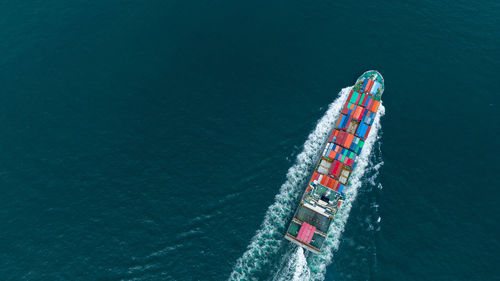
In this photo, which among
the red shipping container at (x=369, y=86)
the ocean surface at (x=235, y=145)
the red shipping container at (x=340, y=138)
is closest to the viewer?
the ocean surface at (x=235, y=145)

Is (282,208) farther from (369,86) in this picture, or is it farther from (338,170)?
(369,86)

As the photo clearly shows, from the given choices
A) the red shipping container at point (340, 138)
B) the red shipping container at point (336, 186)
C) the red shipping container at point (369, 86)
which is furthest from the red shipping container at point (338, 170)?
the red shipping container at point (369, 86)

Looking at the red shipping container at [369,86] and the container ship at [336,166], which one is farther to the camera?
the red shipping container at [369,86]

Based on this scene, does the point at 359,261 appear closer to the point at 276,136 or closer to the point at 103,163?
the point at 276,136

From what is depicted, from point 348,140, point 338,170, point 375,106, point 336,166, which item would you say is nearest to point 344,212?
point 338,170

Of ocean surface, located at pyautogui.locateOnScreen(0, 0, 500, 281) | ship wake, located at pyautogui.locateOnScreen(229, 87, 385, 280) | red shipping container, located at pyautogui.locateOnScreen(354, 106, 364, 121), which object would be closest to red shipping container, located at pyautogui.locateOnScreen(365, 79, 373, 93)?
ocean surface, located at pyautogui.locateOnScreen(0, 0, 500, 281)

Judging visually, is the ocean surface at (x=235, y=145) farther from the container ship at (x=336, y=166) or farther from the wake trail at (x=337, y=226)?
the container ship at (x=336, y=166)

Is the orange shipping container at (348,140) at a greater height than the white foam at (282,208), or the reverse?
the orange shipping container at (348,140)

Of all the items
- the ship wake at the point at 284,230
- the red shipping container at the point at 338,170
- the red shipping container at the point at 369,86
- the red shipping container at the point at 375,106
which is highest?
the red shipping container at the point at 369,86
